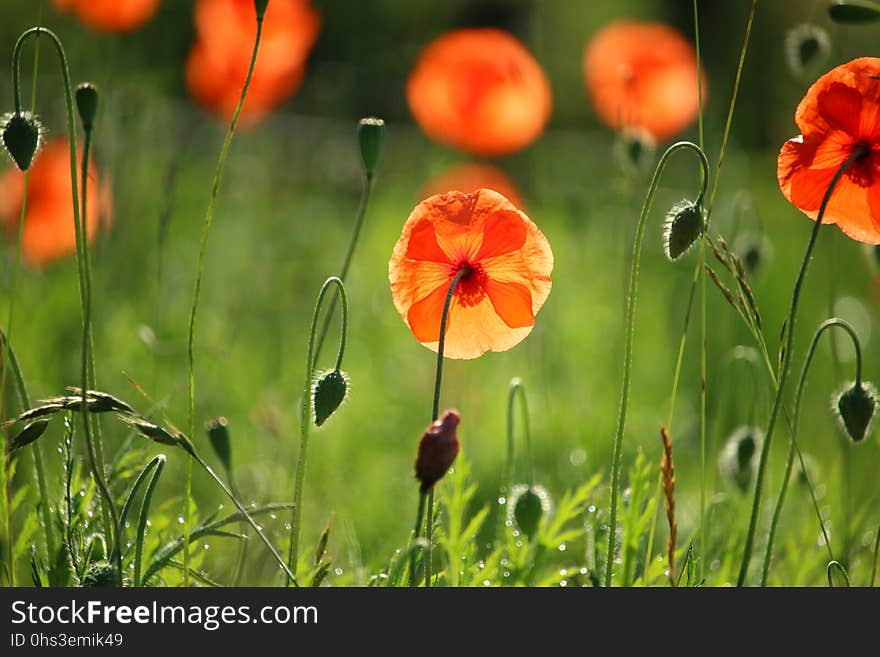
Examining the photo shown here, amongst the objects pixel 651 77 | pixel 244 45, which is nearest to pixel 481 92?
pixel 651 77

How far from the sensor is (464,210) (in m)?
1.39

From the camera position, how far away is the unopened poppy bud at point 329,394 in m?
1.36

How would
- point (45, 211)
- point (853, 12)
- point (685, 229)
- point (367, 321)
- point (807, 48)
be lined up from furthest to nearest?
point (367, 321), point (45, 211), point (807, 48), point (853, 12), point (685, 229)

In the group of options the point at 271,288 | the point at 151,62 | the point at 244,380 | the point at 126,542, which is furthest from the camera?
the point at 271,288

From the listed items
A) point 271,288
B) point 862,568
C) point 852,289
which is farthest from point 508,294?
point 852,289

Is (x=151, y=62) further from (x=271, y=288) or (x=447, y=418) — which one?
(x=447, y=418)

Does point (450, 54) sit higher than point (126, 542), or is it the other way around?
point (450, 54)

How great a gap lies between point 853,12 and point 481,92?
75.3 inches

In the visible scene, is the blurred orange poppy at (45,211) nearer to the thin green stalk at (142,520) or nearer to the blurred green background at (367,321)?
the blurred green background at (367,321)

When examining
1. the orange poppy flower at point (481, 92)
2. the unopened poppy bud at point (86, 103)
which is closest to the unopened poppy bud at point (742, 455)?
the unopened poppy bud at point (86, 103)

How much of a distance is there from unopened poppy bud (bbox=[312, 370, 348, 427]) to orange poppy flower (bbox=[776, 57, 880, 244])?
0.59m

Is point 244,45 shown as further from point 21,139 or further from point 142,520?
point 142,520

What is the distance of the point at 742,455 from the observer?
1.86 meters
